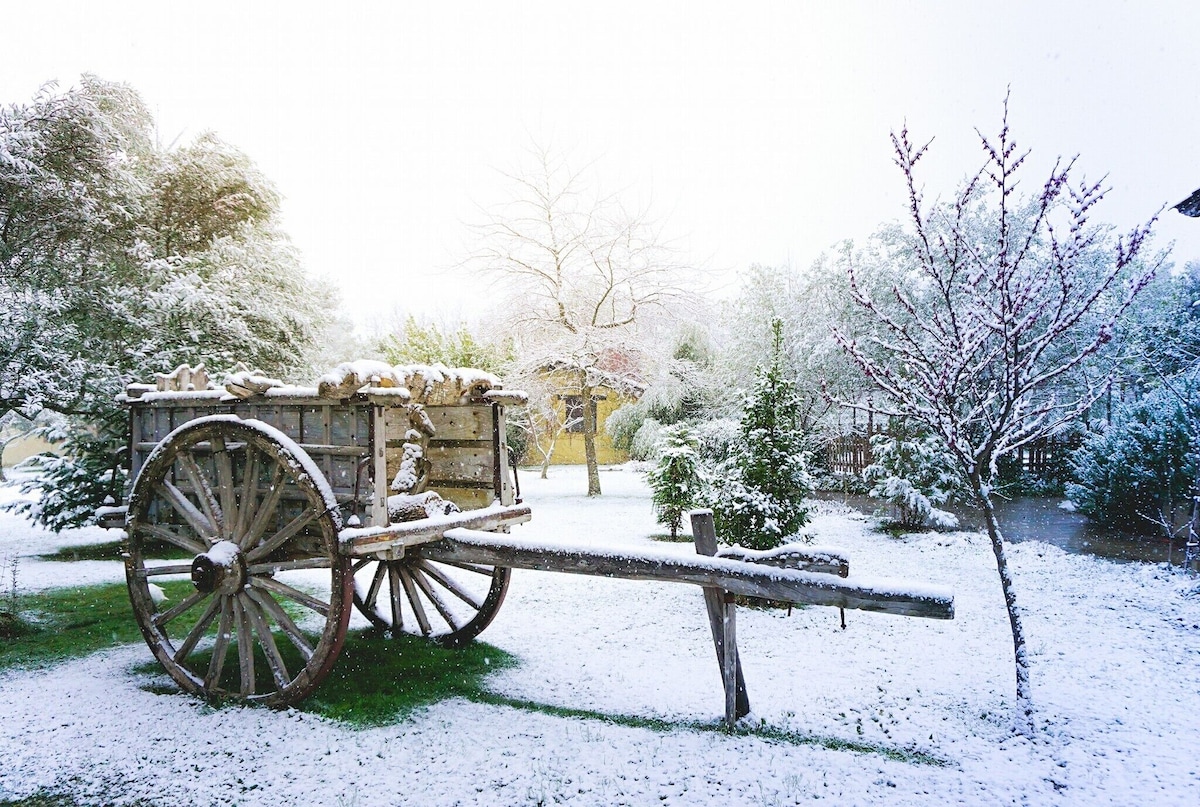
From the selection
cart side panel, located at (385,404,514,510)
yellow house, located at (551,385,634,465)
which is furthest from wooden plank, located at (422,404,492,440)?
yellow house, located at (551,385,634,465)

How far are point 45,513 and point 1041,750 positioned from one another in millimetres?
11229

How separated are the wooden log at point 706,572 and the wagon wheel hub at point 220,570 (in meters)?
0.95

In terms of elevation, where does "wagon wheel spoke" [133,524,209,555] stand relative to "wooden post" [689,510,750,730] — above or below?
above

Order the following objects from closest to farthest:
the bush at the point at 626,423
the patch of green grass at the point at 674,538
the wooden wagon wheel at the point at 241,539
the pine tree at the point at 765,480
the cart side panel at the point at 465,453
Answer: the wooden wagon wheel at the point at 241,539, the cart side panel at the point at 465,453, the pine tree at the point at 765,480, the patch of green grass at the point at 674,538, the bush at the point at 626,423

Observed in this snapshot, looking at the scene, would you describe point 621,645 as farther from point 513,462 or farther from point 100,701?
point 100,701

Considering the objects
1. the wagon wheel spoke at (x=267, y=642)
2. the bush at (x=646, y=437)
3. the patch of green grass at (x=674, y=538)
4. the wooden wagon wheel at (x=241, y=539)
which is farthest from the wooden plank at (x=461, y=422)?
the bush at (x=646, y=437)

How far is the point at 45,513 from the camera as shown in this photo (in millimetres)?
8977

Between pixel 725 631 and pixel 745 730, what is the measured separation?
593 millimetres

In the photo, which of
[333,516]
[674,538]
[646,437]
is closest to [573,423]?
[646,437]

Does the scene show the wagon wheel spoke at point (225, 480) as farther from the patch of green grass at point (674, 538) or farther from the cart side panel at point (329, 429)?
the patch of green grass at point (674, 538)

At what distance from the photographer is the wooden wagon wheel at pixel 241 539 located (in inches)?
145

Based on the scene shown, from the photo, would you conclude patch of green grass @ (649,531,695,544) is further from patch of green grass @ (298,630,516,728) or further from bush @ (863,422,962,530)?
patch of green grass @ (298,630,516,728)

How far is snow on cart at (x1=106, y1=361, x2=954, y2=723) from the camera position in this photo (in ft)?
11.3

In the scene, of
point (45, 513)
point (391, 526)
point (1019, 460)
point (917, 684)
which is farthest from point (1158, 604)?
point (45, 513)
